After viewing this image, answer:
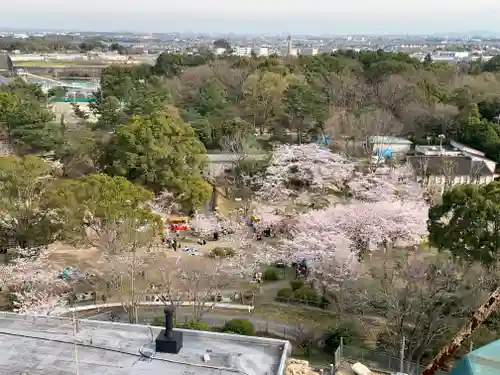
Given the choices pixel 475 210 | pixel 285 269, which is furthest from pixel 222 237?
pixel 475 210

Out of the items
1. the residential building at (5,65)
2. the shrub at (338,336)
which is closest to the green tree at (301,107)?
the shrub at (338,336)

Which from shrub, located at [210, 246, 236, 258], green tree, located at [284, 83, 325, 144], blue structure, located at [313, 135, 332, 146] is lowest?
shrub, located at [210, 246, 236, 258]

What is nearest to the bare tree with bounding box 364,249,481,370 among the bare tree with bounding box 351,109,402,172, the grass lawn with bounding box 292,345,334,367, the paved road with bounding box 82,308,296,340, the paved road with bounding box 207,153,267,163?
the grass lawn with bounding box 292,345,334,367

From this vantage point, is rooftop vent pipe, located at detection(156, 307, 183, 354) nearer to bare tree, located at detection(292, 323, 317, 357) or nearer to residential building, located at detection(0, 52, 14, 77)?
bare tree, located at detection(292, 323, 317, 357)

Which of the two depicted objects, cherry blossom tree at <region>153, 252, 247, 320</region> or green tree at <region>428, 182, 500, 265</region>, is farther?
cherry blossom tree at <region>153, 252, 247, 320</region>

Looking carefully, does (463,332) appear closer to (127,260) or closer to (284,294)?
(284,294)
